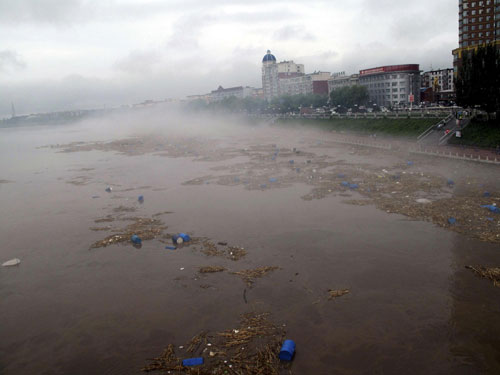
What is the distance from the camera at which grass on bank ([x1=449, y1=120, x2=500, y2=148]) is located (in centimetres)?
2916

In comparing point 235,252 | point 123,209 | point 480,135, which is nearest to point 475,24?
point 480,135

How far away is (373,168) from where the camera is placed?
26547 mm

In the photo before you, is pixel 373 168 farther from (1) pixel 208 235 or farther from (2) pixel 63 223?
(2) pixel 63 223

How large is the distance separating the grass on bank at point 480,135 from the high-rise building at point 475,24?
79.6ft

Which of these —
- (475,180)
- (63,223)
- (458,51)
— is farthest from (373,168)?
(458,51)

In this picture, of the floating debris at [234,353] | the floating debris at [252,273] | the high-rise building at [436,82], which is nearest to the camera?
the floating debris at [234,353]

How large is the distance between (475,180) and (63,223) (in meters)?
21.2

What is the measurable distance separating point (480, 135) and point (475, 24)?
103ft

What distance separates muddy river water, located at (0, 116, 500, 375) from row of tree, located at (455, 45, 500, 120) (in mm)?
10152

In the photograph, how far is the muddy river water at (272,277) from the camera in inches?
315

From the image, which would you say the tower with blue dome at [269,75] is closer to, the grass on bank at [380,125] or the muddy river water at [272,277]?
the grass on bank at [380,125]

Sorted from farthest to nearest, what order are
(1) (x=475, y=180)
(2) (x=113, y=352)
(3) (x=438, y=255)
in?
(1) (x=475, y=180)
(3) (x=438, y=255)
(2) (x=113, y=352)

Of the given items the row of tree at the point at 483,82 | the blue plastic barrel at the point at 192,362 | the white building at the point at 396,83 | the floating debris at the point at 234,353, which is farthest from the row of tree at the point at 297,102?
the blue plastic barrel at the point at 192,362

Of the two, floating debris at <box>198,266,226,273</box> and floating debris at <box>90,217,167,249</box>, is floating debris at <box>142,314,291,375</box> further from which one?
floating debris at <box>90,217,167,249</box>
